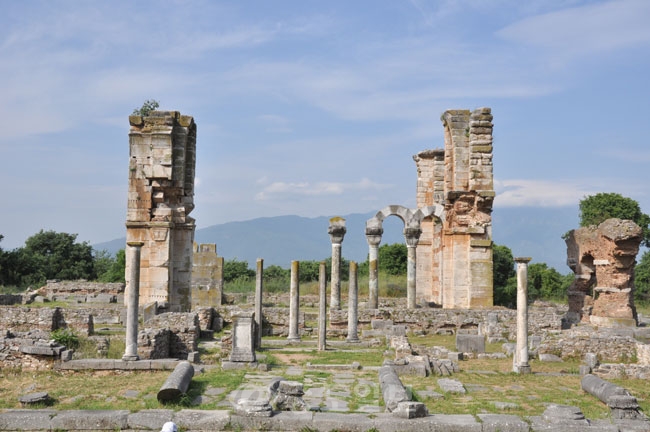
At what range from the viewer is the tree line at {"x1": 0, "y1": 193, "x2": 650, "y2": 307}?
47844 mm

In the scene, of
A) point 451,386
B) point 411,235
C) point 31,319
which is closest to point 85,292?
point 31,319

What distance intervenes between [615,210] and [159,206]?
3623cm

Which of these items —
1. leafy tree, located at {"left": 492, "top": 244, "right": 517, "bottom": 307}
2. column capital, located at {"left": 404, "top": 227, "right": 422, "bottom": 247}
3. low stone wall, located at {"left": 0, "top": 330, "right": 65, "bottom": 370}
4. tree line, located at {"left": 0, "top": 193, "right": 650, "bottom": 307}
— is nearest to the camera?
low stone wall, located at {"left": 0, "top": 330, "right": 65, "bottom": 370}

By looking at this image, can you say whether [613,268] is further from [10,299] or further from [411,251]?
[10,299]

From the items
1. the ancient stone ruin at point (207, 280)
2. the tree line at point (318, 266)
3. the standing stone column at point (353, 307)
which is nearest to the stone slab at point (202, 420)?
the standing stone column at point (353, 307)

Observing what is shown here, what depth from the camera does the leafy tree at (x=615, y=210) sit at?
160 ft

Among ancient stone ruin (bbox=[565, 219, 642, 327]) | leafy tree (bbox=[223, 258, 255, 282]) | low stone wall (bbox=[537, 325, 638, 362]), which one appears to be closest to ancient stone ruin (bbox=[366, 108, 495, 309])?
ancient stone ruin (bbox=[565, 219, 642, 327])

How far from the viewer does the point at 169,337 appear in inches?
688

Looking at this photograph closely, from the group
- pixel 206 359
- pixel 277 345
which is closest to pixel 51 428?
pixel 206 359

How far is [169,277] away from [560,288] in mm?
33169

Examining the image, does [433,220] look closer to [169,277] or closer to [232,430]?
[169,277]

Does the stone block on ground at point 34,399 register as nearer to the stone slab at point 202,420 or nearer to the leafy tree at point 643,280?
the stone slab at point 202,420

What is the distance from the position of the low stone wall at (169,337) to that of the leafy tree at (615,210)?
122 feet

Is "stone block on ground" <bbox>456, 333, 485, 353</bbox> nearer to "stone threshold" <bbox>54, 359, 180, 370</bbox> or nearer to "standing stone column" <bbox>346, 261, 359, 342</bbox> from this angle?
"standing stone column" <bbox>346, 261, 359, 342</bbox>
